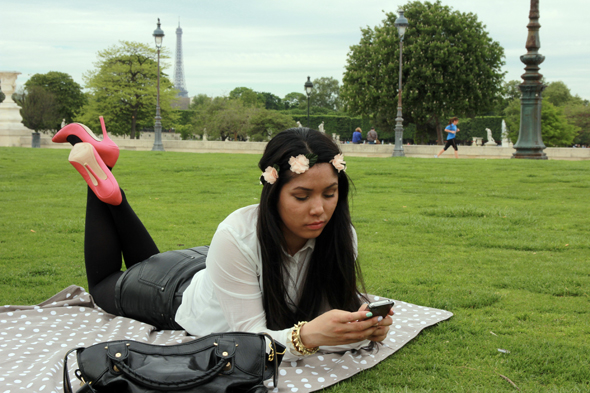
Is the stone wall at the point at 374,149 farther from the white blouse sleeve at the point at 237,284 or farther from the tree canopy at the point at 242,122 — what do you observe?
the white blouse sleeve at the point at 237,284

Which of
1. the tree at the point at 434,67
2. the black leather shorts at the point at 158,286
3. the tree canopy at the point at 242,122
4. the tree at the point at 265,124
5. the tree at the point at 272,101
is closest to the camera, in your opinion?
the black leather shorts at the point at 158,286

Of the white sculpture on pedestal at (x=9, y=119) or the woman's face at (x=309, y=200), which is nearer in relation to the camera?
the woman's face at (x=309, y=200)

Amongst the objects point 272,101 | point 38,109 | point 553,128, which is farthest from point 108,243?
point 272,101

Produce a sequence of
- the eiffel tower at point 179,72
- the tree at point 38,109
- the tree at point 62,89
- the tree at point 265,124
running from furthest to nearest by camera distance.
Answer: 1. the eiffel tower at point 179,72
2. the tree at point 62,89
3. the tree at point 38,109
4. the tree at point 265,124

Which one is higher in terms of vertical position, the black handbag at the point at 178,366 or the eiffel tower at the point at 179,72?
the eiffel tower at the point at 179,72

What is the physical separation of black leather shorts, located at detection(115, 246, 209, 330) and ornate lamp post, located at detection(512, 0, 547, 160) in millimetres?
17893

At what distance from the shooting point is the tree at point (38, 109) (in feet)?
194

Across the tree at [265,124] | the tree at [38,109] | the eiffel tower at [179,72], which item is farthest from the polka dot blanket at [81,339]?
the eiffel tower at [179,72]

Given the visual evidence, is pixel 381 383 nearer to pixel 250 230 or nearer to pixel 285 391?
pixel 285 391

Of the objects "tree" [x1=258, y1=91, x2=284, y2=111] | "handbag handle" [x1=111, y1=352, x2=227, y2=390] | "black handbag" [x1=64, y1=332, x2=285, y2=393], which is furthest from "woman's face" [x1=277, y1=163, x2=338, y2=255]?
"tree" [x1=258, y1=91, x2=284, y2=111]

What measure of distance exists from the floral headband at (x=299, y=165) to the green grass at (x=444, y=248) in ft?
3.68

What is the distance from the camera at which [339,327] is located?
261 cm

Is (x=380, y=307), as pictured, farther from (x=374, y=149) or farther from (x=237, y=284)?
(x=374, y=149)

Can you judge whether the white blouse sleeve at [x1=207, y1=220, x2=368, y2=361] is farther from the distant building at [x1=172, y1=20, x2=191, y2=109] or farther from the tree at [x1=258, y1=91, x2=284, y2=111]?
the distant building at [x1=172, y1=20, x2=191, y2=109]
